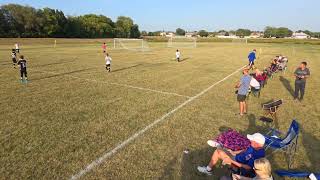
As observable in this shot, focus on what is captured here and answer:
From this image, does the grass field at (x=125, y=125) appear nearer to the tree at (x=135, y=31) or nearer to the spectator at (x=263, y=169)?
the spectator at (x=263, y=169)

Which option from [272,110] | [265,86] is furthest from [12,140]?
[265,86]

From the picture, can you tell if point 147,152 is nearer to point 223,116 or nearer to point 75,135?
point 75,135

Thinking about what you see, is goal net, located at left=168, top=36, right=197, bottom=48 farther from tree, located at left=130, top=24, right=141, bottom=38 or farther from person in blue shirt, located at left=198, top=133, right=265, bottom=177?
tree, located at left=130, top=24, right=141, bottom=38

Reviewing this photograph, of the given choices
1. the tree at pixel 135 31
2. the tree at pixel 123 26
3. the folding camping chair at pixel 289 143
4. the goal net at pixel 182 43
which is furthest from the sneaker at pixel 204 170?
the tree at pixel 135 31

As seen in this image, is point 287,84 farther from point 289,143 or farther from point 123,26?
point 123,26

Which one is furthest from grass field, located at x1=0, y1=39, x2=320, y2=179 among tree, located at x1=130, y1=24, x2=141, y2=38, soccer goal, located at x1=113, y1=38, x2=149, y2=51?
tree, located at x1=130, y1=24, x2=141, y2=38

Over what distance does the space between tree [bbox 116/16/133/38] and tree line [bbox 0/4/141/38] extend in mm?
10476

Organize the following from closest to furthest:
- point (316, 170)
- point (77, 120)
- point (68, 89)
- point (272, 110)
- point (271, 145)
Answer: point (316, 170), point (271, 145), point (77, 120), point (272, 110), point (68, 89)

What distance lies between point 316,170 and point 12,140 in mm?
7791

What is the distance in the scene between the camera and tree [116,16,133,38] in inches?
5208

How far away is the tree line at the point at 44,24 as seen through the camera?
89.0m

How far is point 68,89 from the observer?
1437 centimetres

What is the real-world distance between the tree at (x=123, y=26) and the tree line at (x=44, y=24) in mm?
10476

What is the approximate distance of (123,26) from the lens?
142 metres
